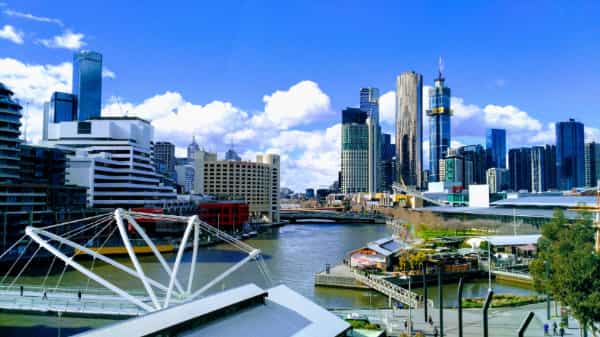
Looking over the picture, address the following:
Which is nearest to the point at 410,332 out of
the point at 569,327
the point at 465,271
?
the point at 569,327

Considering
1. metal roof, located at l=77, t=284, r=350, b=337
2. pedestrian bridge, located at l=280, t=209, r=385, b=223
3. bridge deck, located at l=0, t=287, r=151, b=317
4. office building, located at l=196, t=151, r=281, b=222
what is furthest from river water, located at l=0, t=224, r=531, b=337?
pedestrian bridge, located at l=280, t=209, r=385, b=223

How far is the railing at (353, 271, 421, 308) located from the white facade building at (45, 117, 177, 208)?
5029 centimetres

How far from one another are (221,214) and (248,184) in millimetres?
46141

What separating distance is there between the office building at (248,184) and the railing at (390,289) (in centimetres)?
9954

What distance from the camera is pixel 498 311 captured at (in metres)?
29.9

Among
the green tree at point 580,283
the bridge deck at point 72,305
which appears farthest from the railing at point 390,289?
the bridge deck at point 72,305

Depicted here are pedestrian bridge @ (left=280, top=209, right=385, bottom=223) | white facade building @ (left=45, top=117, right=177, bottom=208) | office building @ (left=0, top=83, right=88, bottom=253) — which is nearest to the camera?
office building @ (left=0, top=83, right=88, bottom=253)

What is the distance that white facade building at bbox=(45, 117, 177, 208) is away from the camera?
76.6 m

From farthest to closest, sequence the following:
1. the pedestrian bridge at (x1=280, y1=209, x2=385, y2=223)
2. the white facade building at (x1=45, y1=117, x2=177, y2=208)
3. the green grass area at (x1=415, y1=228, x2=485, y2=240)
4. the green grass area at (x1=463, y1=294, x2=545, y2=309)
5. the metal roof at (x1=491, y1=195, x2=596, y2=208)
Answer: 1. the pedestrian bridge at (x1=280, y1=209, x2=385, y2=223)
2. the white facade building at (x1=45, y1=117, x2=177, y2=208)
3. the green grass area at (x1=415, y1=228, x2=485, y2=240)
4. the metal roof at (x1=491, y1=195, x2=596, y2=208)
5. the green grass area at (x1=463, y1=294, x2=545, y2=309)

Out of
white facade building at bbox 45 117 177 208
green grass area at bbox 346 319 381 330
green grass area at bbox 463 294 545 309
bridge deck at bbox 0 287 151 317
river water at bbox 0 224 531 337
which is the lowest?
river water at bbox 0 224 531 337

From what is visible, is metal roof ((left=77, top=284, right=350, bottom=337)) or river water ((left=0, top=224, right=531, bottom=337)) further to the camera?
river water ((left=0, top=224, right=531, bottom=337))

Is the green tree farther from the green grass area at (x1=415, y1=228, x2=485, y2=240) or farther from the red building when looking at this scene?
the red building

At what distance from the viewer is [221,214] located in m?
96.2

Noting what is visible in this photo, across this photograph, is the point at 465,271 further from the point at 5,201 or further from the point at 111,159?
the point at 111,159
